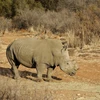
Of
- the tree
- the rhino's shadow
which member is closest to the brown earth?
the rhino's shadow

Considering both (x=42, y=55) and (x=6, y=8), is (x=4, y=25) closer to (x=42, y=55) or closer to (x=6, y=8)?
(x=6, y=8)

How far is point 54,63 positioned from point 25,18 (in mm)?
21681

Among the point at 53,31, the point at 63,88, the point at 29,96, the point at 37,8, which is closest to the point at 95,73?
the point at 63,88

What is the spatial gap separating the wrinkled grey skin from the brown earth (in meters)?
0.42

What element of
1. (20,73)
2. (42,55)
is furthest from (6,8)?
(42,55)

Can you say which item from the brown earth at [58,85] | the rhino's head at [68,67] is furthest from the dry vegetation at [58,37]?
the rhino's head at [68,67]

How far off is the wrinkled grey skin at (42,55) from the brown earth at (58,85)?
42cm

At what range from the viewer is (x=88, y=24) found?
2005cm

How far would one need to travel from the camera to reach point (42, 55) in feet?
32.7

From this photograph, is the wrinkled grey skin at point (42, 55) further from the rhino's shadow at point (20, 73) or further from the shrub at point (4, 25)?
the shrub at point (4, 25)

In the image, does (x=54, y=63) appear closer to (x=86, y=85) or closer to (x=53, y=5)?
(x=86, y=85)

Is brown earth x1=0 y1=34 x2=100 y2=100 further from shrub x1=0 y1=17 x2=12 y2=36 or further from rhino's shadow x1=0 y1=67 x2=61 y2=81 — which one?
shrub x1=0 y1=17 x2=12 y2=36

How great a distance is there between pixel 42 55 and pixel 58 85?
1.06 metres

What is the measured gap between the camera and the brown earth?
236 inches
